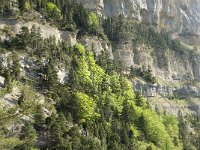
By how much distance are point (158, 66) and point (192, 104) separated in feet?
69.0

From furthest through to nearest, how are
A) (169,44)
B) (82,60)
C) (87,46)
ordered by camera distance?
1. (169,44)
2. (87,46)
3. (82,60)

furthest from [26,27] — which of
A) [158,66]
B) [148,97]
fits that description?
[158,66]

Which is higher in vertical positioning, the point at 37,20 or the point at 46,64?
the point at 37,20

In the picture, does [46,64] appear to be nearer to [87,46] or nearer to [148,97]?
[87,46]

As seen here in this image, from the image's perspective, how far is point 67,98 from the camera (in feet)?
302

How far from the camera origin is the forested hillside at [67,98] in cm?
7725

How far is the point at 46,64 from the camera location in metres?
96.9

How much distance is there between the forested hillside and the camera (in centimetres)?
7725

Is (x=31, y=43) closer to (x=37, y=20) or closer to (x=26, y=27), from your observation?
(x=26, y=27)

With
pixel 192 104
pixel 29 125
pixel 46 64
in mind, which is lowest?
pixel 192 104

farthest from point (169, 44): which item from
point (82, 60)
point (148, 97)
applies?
point (82, 60)

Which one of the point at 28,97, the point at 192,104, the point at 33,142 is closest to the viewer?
the point at 33,142

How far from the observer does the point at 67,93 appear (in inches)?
3693

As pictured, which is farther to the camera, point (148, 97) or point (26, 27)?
point (148, 97)
